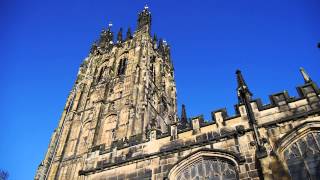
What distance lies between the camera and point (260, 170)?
9039mm

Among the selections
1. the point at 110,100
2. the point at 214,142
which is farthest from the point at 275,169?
the point at 110,100

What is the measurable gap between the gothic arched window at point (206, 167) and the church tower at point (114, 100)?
6.77m

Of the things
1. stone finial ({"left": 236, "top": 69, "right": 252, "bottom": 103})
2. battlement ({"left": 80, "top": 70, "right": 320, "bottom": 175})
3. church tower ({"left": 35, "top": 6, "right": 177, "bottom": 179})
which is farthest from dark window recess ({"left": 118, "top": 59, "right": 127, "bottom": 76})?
stone finial ({"left": 236, "top": 69, "right": 252, "bottom": 103})

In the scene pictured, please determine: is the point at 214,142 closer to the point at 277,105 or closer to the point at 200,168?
the point at 200,168

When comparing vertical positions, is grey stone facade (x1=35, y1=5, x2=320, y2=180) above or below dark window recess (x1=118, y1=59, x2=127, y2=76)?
below

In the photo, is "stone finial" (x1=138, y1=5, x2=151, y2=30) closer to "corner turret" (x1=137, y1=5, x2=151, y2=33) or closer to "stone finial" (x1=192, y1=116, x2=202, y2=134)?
"corner turret" (x1=137, y1=5, x2=151, y2=33)

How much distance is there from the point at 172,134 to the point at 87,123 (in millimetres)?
15276

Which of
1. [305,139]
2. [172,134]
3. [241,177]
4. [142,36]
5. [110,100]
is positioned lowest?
[241,177]

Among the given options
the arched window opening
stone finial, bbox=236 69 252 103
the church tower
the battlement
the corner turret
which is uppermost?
the corner turret

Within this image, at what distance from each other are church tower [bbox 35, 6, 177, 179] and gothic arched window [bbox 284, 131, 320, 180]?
906 cm

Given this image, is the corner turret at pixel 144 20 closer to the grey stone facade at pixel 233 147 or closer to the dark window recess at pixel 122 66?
the dark window recess at pixel 122 66

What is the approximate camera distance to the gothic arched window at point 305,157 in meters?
8.67

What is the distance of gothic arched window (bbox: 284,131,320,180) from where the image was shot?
867cm

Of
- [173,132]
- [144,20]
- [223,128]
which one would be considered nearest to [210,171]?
[223,128]
